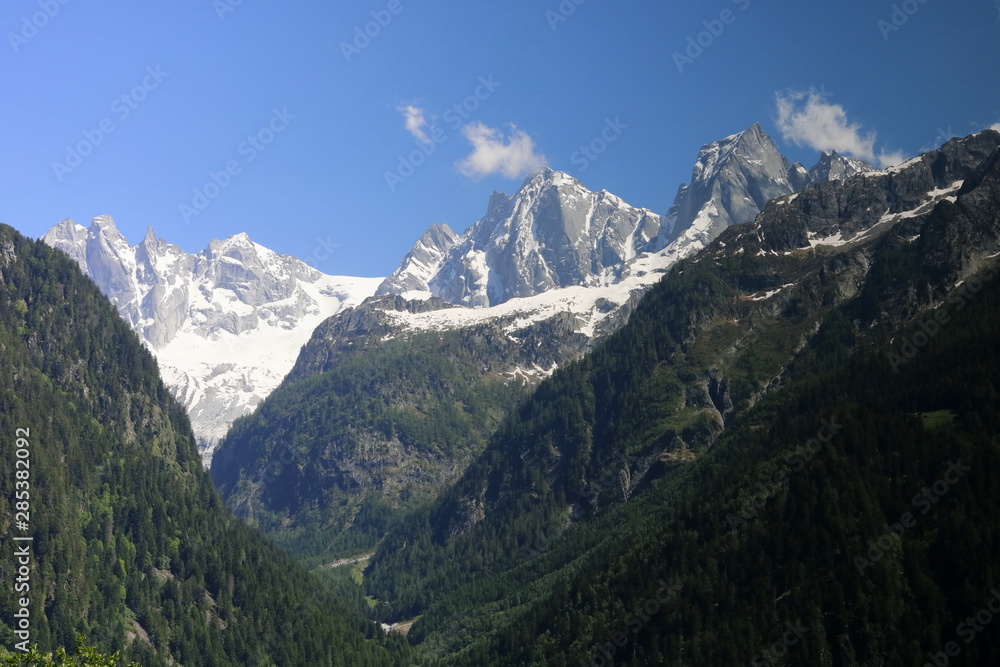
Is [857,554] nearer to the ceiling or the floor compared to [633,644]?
nearer to the ceiling

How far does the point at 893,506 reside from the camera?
589 ft

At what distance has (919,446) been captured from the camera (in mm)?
187875

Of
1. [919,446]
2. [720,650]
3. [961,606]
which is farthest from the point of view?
[919,446]

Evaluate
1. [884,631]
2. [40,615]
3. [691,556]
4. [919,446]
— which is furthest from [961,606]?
[40,615]

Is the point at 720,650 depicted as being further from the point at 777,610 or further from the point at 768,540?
the point at 768,540

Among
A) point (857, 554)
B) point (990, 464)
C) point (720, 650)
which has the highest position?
point (990, 464)

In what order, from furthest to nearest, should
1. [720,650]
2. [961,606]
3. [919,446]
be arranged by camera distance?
[919,446] < [720,650] < [961,606]

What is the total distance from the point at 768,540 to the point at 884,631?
31.3 m

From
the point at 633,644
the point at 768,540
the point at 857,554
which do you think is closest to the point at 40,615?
the point at 633,644

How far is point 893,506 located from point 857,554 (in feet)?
40.5

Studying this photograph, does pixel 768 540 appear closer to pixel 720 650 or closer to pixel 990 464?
pixel 720 650

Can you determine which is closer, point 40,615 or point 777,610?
point 777,610

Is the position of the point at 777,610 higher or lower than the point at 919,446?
lower

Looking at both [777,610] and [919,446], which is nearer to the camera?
[777,610]
